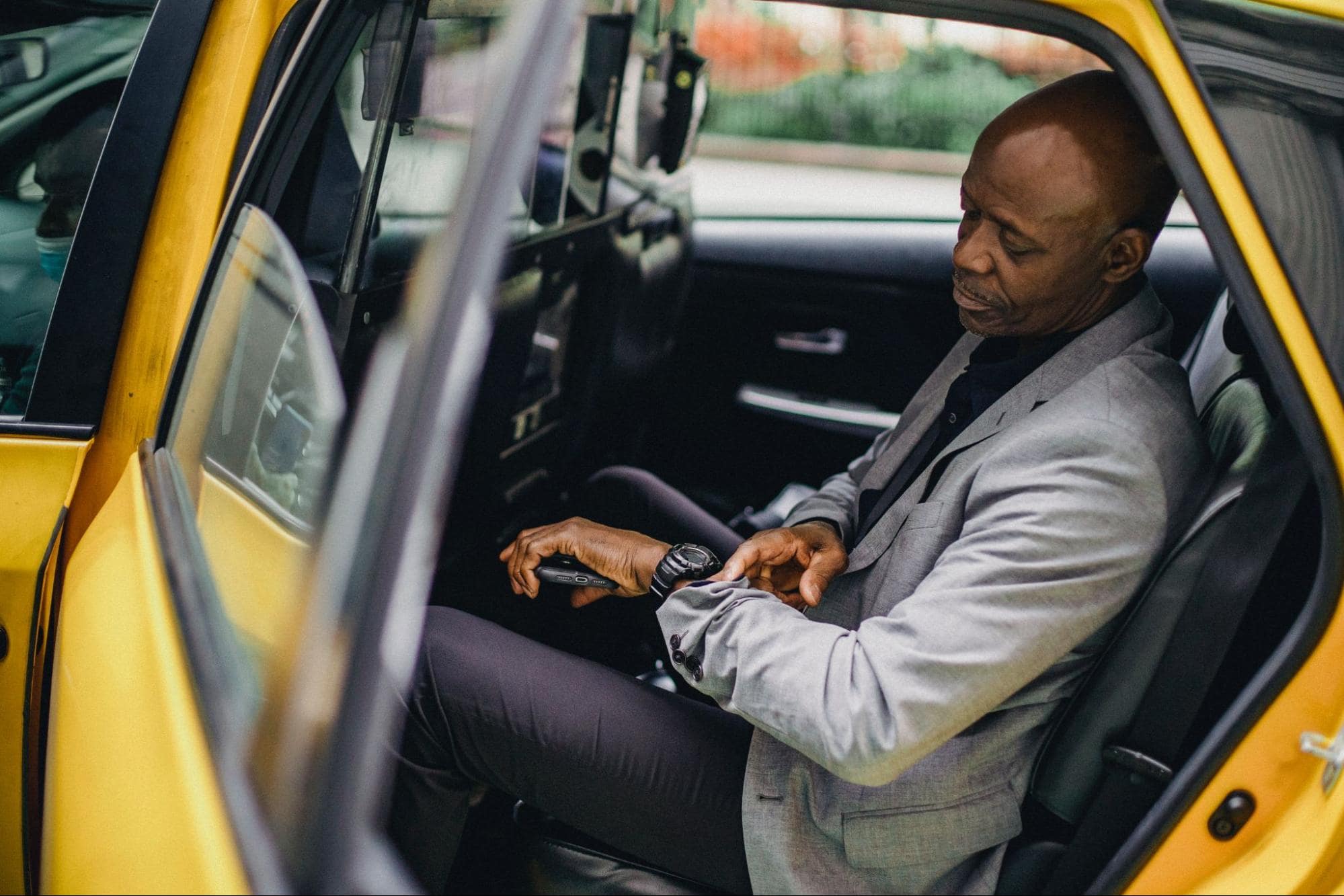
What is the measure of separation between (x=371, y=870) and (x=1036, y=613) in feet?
2.33

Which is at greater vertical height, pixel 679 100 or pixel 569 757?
pixel 679 100

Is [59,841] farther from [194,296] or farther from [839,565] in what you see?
[839,565]

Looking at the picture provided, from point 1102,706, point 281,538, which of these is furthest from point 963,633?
point 281,538

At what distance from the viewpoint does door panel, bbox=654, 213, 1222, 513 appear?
3.09 metres

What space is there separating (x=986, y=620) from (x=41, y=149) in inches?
55.0

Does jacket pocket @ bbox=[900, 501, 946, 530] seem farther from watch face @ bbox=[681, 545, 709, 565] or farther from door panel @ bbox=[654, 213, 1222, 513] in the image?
door panel @ bbox=[654, 213, 1222, 513]

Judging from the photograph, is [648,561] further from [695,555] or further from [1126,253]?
[1126,253]

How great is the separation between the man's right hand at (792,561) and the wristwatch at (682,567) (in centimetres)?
3

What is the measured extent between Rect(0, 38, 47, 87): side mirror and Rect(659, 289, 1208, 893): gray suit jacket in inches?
45.5

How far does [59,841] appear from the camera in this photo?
1.04 metres

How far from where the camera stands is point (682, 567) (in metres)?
1.53

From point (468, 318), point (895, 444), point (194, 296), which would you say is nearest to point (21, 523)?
point (194, 296)

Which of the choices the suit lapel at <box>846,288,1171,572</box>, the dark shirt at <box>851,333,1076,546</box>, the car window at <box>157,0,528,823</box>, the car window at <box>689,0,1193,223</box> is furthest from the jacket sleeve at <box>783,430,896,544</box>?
the car window at <box>689,0,1193,223</box>

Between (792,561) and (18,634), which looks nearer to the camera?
(18,634)
